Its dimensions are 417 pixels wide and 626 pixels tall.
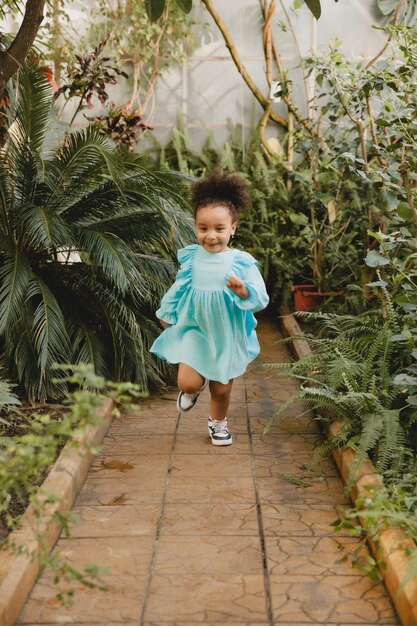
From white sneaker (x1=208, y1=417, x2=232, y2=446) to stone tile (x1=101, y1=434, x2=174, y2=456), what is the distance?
25cm

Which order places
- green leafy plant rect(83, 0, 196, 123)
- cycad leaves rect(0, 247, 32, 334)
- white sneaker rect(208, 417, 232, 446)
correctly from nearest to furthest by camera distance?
1. white sneaker rect(208, 417, 232, 446)
2. cycad leaves rect(0, 247, 32, 334)
3. green leafy plant rect(83, 0, 196, 123)

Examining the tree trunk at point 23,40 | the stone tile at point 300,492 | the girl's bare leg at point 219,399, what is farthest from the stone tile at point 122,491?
the tree trunk at point 23,40

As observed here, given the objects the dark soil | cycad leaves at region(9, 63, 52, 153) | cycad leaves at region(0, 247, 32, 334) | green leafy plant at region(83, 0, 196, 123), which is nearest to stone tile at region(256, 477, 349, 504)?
the dark soil

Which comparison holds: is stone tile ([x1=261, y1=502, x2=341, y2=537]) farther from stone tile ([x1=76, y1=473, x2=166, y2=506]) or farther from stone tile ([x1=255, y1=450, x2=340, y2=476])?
stone tile ([x1=76, y1=473, x2=166, y2=506])

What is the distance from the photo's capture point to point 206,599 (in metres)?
2.96

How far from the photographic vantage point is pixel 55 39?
879 cm

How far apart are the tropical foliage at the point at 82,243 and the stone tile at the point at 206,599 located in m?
2.24

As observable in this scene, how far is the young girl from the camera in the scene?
455 cm

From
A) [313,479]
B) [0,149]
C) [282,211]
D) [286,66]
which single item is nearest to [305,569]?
[313,479]

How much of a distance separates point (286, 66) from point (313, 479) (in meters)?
6.15

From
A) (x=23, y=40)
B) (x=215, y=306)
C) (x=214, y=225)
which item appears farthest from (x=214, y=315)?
(x=23, y=40)

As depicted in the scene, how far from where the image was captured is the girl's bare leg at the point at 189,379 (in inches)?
184

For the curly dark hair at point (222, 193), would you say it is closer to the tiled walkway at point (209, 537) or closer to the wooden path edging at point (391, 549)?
the tiled walkway at point (209, 537)

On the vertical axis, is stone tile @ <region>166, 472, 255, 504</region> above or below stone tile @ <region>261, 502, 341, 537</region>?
below
